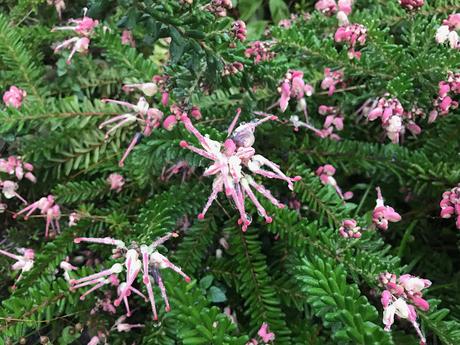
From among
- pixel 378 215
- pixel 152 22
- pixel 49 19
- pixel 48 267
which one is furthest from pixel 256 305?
pixel 49 19

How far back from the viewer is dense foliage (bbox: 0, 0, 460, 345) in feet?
2.41

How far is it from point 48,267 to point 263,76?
0.56 m

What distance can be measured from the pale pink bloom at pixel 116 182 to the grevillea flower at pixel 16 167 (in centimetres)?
18

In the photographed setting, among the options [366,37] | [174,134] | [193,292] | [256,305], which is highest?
[366,37]

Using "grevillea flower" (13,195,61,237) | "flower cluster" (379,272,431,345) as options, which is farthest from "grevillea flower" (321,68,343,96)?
"grevillea flower" (13,195,61,237)

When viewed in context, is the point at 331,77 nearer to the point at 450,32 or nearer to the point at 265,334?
the point at 450,32

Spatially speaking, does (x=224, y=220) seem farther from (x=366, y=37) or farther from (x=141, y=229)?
(x=366, y=37)

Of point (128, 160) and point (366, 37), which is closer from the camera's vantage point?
point (366, 37)

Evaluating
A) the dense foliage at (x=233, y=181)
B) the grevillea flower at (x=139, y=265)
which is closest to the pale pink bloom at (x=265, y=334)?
the dense foliage at (x=233, y=181)

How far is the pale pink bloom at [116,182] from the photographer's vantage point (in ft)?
3.47

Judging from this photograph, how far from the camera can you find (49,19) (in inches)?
51.6

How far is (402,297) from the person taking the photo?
69cm

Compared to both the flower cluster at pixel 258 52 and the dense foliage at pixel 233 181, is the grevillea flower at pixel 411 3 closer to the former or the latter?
the dense foliage at pixel 233 181

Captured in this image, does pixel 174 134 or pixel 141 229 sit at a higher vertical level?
pixel 174 134
